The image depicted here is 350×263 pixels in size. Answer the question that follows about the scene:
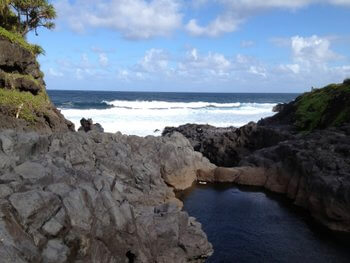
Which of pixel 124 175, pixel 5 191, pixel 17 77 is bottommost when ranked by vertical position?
pixel 124 175

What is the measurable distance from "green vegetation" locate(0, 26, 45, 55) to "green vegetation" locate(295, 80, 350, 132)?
1081 inches

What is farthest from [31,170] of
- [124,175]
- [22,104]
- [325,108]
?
[325,108]

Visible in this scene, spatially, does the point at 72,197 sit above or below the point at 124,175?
above

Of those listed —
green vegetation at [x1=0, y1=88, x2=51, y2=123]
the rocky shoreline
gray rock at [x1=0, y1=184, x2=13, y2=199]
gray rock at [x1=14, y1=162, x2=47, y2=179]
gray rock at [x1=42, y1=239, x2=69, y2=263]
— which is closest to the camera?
gray rock at [x1=42, y1=239, x2=69, y2=263]

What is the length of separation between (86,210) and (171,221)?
534 centimetres

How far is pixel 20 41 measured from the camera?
1420 inches

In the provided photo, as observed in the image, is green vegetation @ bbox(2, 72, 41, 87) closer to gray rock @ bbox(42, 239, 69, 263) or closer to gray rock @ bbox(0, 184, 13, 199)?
gray rock @ bbox(0, 184, 13, 199)

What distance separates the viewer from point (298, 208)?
32844 mm

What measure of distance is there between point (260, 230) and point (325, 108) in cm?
2476

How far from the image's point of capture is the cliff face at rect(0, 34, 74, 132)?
3238 cm

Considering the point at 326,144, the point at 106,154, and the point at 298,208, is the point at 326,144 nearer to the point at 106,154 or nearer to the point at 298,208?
the point at 298,208

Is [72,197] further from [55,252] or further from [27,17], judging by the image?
[27,17]

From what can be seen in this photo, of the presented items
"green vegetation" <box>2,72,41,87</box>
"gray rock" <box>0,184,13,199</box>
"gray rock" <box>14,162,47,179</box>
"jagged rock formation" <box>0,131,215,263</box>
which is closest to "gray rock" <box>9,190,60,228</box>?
"jagged rock formation" <box>0,131,215,263</box>

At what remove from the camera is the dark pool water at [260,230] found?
2372cm
